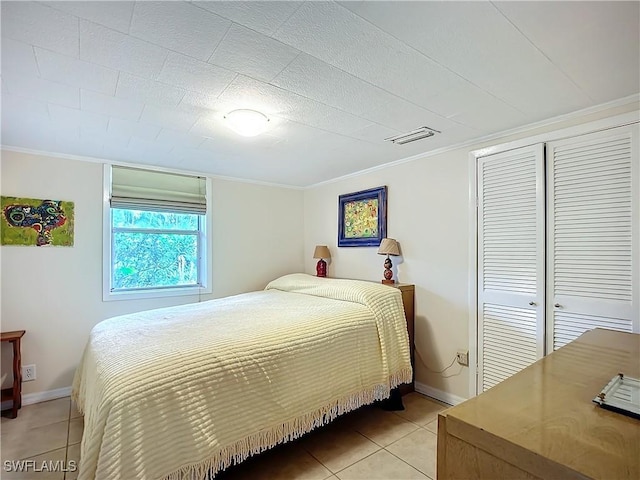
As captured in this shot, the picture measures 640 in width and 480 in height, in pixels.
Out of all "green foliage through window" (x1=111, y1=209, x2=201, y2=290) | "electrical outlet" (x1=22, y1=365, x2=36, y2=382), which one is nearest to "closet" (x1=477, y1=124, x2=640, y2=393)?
"green foliage through window" (x1=111, y1=209, x2=201, y2=290)

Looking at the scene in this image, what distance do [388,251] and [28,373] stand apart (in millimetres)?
3379

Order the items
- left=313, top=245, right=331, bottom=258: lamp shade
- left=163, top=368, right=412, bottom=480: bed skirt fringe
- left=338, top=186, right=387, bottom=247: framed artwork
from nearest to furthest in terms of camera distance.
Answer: left=163, top=368, right=412, bottom=480: bed skirt fringe < left=338, top=186, right=387, bottom=247: framed artwork < left=313, top=245, right=331, bottom=258: lamp shade

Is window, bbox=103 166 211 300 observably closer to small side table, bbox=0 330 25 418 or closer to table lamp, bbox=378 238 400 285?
small side table, bbox=0 330 25 418

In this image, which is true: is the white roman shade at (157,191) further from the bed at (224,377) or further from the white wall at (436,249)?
the white wall at (436,249)

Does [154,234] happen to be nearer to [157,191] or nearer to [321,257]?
[157,191]

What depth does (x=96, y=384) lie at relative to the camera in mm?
1586

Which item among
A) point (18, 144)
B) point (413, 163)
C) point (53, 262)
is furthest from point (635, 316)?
point (18, 144)

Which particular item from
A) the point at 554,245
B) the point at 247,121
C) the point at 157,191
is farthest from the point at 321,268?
the point at 554,245

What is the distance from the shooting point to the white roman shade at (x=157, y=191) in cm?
329

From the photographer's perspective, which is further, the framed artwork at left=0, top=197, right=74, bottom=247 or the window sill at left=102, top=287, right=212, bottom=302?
the window sill at left=102, top=287, right=212, bottom=302

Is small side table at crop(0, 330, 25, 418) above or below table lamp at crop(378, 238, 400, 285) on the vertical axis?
below

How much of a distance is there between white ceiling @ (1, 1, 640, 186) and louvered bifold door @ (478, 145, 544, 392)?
35 centimetres

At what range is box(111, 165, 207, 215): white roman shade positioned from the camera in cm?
329

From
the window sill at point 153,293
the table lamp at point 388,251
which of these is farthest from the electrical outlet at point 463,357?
the window sill at point 153,293
